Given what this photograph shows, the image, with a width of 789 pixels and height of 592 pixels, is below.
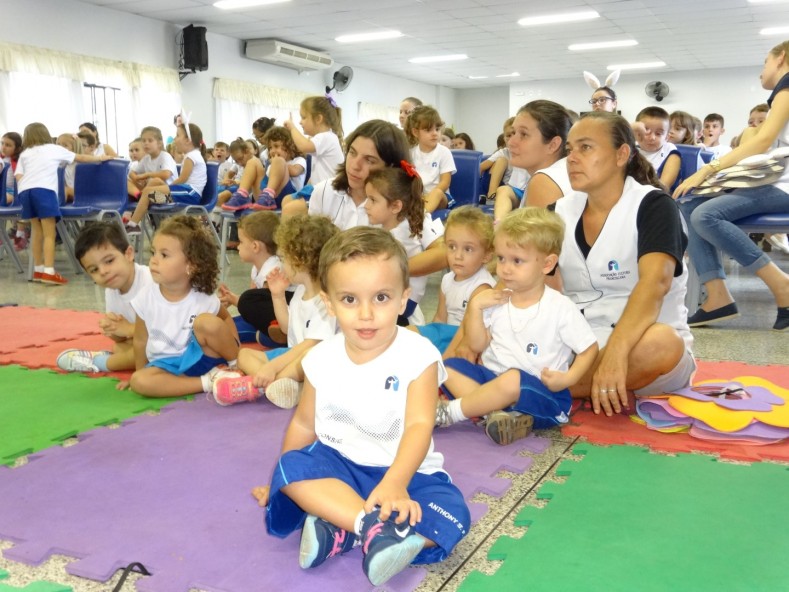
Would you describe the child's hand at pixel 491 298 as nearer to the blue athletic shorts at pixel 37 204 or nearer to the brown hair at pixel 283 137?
the brown hair at pixel 283 137

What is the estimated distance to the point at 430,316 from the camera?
4.15 meters

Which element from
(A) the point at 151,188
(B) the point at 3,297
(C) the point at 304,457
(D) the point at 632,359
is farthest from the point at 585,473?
(A) the point at 151,188

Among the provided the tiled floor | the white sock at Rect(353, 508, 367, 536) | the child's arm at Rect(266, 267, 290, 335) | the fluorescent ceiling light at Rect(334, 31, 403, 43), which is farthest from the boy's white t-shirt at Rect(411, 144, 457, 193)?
the fluorescent ceiling light at Rect(334, 31, 403, 43)

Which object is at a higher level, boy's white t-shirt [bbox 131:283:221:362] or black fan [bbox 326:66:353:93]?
black fan [bbox 326:66:353:93]

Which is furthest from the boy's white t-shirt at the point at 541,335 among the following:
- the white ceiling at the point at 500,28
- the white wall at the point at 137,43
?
the white wall at the point at 137,43

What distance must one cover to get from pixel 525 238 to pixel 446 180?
2862mm

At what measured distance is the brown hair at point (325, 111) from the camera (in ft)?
16.5

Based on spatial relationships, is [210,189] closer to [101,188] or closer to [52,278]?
[101,188]

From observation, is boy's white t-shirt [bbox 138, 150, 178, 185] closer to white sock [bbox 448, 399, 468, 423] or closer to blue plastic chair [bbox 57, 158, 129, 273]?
blue plastic chair [bbox 57, 158, 129, 273]

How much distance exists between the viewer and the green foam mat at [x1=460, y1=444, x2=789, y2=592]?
1.36 metres

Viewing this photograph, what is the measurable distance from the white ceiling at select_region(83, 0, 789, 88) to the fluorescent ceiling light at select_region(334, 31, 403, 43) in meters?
0.18

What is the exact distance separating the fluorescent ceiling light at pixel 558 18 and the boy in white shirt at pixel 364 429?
10.5m

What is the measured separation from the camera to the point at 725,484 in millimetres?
1812

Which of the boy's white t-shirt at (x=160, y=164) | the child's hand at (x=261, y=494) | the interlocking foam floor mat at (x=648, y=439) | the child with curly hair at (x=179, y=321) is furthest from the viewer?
the boy's white t-shirt at (x=160, y=164)
